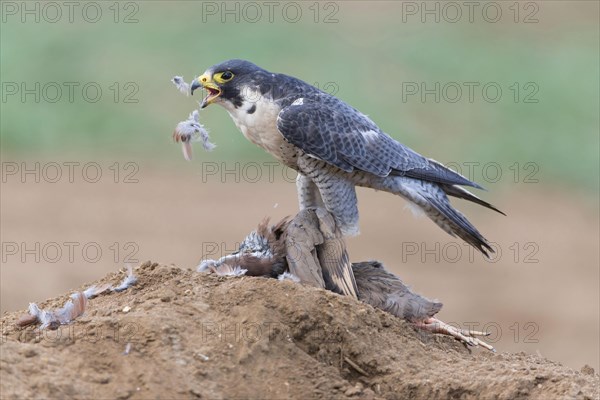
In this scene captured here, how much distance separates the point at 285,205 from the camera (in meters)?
19.5

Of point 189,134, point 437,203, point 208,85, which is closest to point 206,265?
point 189,134

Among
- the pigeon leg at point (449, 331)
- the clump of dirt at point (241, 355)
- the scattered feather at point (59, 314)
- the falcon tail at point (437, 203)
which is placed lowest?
the clump of dirt at point (241, 355)

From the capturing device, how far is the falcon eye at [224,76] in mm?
9422

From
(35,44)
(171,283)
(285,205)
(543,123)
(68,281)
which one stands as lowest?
(171,283)

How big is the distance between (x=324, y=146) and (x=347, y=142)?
24cm

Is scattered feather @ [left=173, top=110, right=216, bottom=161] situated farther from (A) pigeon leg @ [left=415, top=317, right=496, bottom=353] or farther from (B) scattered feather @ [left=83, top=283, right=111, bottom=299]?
(A) pigeon leg @ [left=415, top=317, right=496, bottom=353]

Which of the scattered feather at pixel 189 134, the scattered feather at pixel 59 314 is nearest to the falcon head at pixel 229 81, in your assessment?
the scattered feather at pixel 189 134

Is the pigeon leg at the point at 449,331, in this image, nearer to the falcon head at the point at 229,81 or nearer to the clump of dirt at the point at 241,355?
the clump of dirt at the point at 241,355

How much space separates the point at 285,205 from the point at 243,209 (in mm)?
702

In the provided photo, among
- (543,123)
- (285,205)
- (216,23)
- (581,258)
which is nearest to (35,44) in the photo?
(216,23)

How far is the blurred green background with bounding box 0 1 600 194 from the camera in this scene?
72.9 ft

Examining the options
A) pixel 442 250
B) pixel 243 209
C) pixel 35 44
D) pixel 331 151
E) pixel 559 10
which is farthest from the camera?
pixel 559 10

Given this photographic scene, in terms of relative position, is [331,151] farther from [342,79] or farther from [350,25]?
[350,25]

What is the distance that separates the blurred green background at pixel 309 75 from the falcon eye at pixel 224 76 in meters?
11.1
